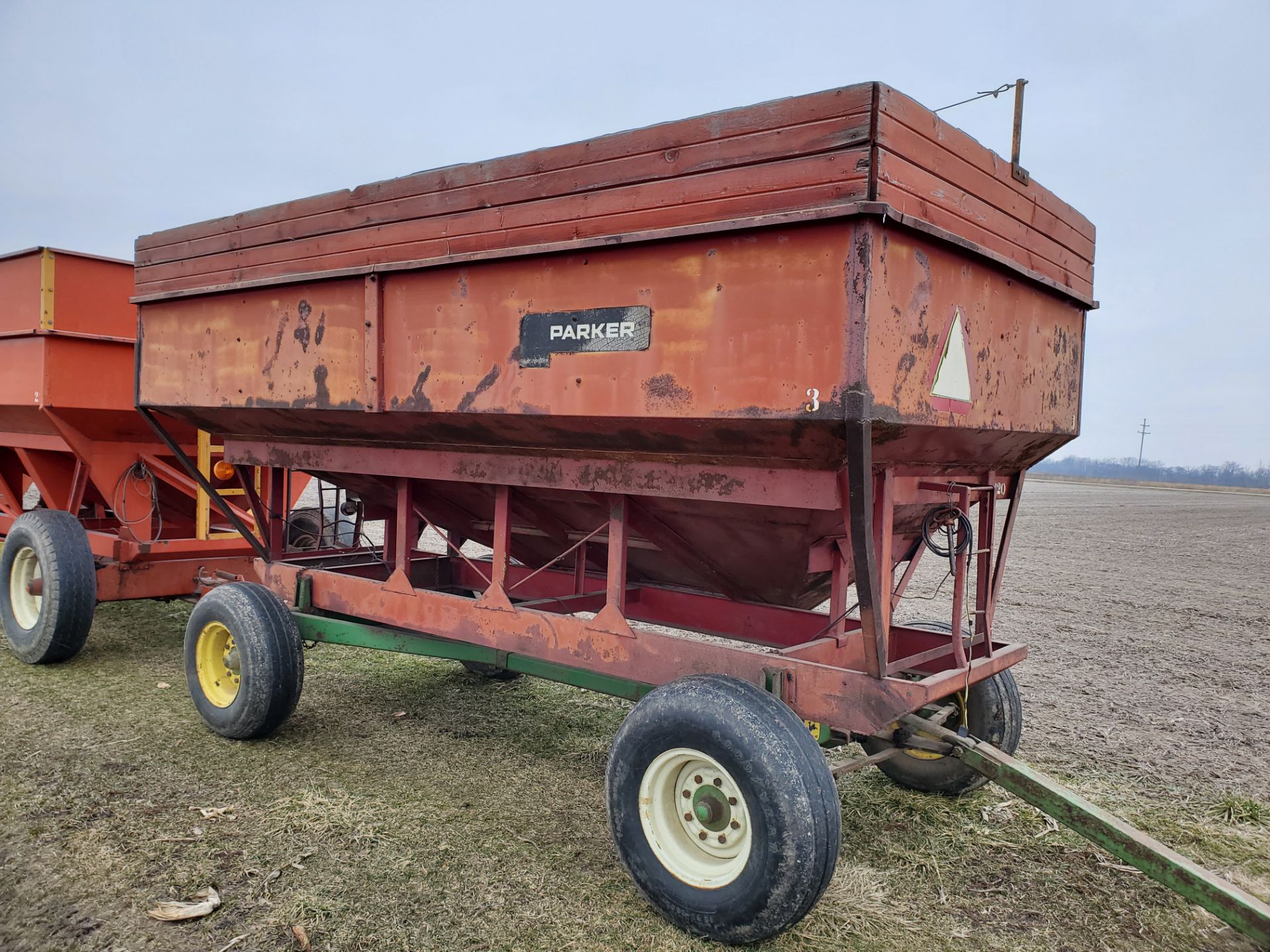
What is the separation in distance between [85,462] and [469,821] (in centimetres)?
429

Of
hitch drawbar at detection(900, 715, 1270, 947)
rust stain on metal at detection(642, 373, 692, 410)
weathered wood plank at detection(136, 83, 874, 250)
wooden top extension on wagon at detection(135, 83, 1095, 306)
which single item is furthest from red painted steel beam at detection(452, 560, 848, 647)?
weathered wood plank at detection(136, 83, 874, 250)

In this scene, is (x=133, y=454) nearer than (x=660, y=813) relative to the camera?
No

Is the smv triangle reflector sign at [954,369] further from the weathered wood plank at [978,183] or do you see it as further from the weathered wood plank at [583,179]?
the weathered wood plank at [583,179]

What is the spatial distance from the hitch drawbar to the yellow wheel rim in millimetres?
3431

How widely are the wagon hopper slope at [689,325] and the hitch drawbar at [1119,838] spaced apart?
0.92 metres

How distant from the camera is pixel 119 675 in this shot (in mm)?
5547

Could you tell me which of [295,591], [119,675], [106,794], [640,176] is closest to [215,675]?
[295,591]

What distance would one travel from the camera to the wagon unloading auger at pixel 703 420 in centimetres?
270

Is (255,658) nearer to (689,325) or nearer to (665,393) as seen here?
(665,393)

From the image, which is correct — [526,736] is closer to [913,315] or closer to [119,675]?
[119,675]

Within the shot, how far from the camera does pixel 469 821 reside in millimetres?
3645

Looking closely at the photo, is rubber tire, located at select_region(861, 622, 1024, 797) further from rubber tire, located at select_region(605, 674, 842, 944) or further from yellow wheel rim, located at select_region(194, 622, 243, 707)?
yellow wheel rim, located at select_region(194, 622, 243, 707)

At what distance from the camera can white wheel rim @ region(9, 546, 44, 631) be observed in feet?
19.5

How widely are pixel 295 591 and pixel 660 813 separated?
260 cm
